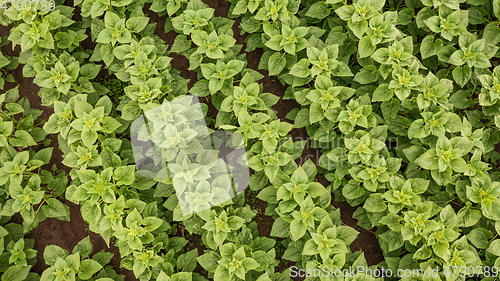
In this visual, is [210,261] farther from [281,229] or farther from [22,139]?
[22,139]

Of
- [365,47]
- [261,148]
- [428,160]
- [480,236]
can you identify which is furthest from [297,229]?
[365,47]

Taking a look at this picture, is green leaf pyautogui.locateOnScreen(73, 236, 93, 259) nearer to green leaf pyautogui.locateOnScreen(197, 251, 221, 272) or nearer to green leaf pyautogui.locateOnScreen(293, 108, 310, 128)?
green leaf pyautogui.locateOnScreen(197, 251, 221, 272)

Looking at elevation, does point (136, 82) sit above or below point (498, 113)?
above

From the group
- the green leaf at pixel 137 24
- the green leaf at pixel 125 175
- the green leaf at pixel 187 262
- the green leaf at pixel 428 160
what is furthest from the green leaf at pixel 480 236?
the green leaf at pixel 137 24

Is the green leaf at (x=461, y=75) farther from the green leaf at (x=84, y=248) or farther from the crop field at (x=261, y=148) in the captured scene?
the green leaf at (x=84, y=248)

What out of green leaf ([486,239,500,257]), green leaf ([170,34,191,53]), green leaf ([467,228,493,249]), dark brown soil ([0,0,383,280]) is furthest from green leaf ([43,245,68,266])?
green leaf ([486,239,500,257])

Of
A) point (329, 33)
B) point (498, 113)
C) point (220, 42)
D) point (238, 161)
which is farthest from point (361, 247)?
point (220, 42)

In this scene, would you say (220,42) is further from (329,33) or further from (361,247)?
(361,247)
